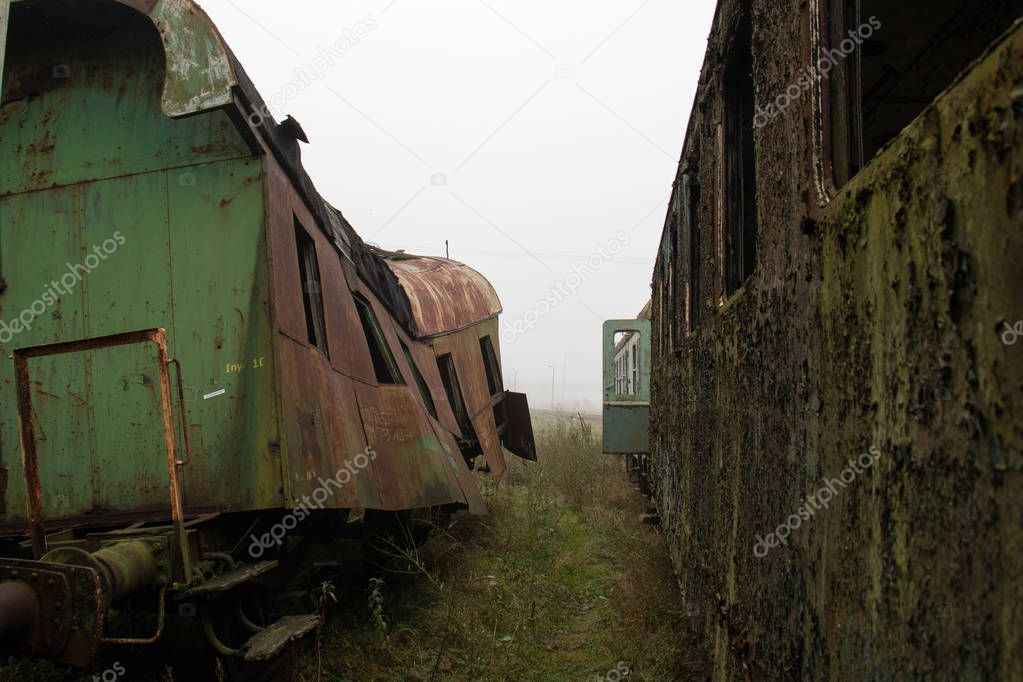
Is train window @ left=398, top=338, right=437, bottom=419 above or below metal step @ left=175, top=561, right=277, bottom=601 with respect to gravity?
above

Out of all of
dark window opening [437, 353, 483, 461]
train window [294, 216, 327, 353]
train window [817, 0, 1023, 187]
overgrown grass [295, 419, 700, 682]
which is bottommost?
overgrown grass [295, 419, 700, 682]

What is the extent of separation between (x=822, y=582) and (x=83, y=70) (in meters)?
4.65

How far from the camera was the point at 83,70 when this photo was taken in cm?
427

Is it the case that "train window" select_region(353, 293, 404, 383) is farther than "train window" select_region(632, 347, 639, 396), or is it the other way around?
"train window" select_region(632, 347, 639, 396)

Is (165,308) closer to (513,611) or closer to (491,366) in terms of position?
(513,611)

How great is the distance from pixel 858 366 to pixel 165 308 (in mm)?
3680

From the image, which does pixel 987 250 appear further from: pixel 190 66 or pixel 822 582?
pixel 190 66

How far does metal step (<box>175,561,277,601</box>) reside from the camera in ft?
10.6

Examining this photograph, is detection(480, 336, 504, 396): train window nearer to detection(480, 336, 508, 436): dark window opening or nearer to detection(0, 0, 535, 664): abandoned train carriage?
detection(480, 336, 508, 436): dark window opening

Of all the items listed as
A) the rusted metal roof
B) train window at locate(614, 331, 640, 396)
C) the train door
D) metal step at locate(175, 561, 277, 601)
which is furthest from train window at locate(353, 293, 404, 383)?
train window at locate(614, 331, 640, 396)

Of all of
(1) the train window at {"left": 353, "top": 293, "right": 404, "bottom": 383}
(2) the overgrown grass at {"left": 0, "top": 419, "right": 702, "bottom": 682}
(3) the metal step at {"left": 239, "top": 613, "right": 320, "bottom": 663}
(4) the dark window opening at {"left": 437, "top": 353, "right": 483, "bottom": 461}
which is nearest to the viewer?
(3) the metal step at {"left": 239, "top": 613, "right": 320, "bottom": 663}

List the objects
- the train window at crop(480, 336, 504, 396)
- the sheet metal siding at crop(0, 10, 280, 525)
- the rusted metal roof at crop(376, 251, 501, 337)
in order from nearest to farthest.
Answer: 1. the sheet metal siding at crop(0, 10, 280, 525)
2. the rusted metal roof at crop(376, 251, 501, 337)
3. the train window at crop(480, 336, 504, 396)

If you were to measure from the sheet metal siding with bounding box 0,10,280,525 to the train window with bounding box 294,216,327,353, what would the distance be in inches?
26.7

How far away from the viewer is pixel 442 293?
862 cm
